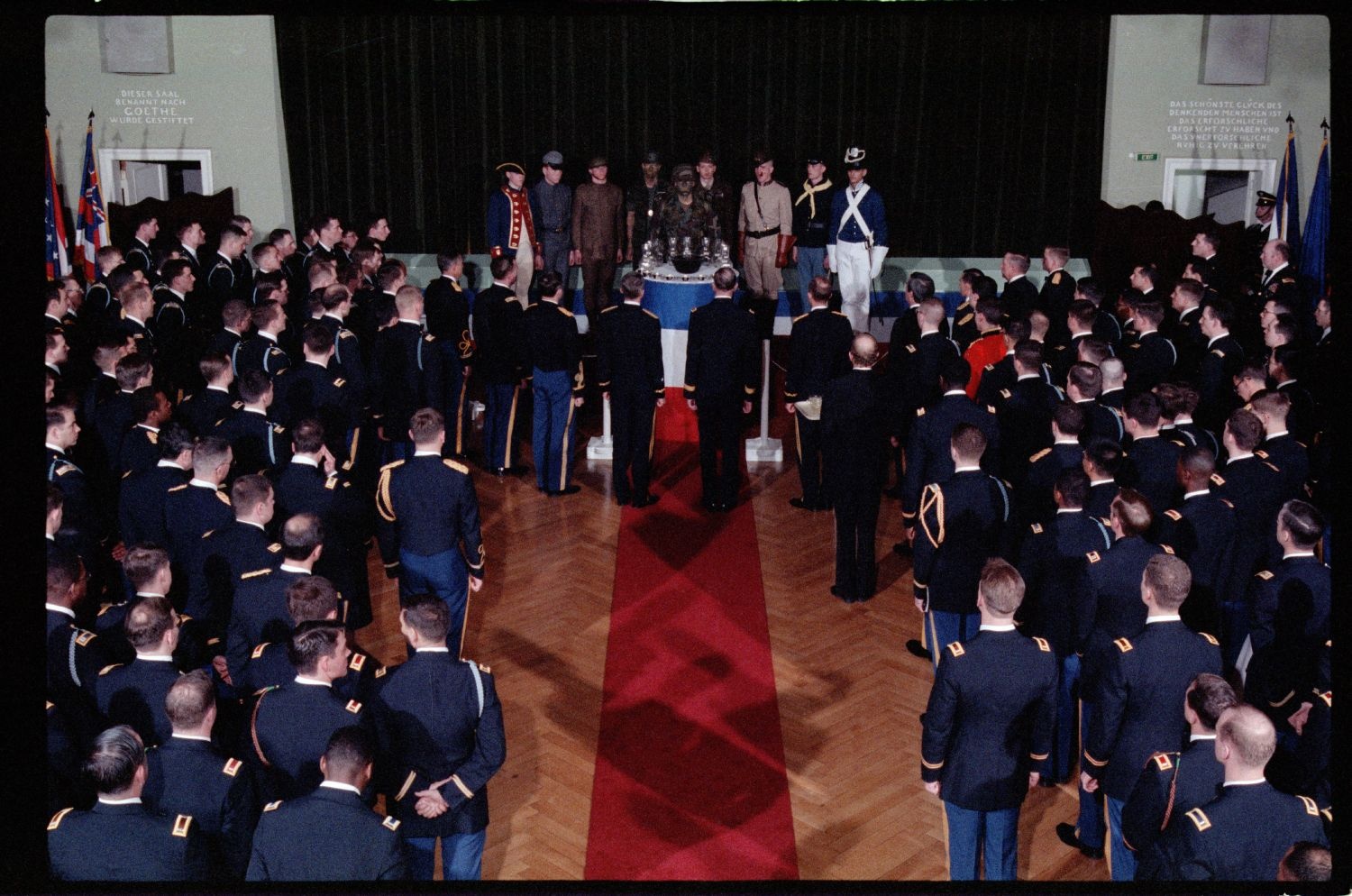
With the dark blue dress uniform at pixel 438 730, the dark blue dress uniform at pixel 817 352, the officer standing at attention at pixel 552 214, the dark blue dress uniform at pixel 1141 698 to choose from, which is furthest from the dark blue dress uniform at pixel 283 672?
the officer standing at attention at pixel 552 214

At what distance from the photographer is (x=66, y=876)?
3.40 metres

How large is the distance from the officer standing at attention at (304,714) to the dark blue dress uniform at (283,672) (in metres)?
0.25

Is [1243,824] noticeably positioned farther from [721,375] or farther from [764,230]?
[764,230]

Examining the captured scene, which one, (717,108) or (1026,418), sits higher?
(717,108)

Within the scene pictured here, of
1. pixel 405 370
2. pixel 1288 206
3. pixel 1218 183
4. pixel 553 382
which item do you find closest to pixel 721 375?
pixel 553 382

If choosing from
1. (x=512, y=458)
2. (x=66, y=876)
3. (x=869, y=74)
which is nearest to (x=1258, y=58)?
(x=869, y=74)

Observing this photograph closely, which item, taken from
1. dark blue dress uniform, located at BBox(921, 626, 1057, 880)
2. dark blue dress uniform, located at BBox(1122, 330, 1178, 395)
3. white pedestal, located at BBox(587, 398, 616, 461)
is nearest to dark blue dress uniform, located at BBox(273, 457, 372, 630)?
dark blue dress uniform, located at BBox(921, 626, 1057, 880)

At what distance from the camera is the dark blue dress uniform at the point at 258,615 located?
15.4ft

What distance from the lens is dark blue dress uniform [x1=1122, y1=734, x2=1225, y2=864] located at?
12.2 feet

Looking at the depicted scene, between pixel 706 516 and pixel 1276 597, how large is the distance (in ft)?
13.4

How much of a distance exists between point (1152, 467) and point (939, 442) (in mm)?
1027

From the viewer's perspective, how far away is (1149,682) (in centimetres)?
428

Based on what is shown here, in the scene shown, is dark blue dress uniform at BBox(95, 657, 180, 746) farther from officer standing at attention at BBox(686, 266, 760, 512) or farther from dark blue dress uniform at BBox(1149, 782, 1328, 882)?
officer standing at attention at BBox(686, 266, 760, 512)

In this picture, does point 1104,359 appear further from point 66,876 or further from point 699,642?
point 66,876
